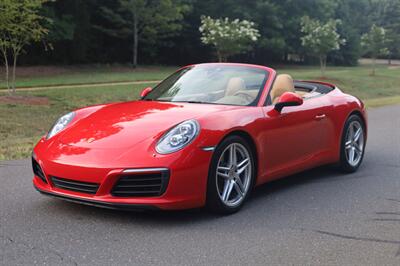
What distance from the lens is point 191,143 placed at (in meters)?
4.65

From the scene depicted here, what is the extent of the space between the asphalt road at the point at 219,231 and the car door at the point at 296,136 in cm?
34

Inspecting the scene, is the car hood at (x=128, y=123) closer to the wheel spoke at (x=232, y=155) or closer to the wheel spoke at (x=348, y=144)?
the wheel spoke at (x=232, y=155)

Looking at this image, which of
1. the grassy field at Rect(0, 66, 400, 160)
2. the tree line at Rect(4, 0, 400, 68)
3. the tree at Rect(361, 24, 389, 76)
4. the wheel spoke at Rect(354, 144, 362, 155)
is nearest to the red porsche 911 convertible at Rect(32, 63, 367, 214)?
the wheel spoke at Rect(354, 144, 362, 155)

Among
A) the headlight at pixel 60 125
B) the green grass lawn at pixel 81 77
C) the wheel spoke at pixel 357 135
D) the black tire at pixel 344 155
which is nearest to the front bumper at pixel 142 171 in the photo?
the headlight at pixel 60 125

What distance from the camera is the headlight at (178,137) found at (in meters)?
4.63

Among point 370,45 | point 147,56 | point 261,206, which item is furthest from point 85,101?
point 147,56

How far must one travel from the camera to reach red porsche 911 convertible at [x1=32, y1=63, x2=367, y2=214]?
4.52 m

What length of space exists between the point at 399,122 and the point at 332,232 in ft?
29.6

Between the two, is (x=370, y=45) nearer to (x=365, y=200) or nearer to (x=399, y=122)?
(x=399, y=122)

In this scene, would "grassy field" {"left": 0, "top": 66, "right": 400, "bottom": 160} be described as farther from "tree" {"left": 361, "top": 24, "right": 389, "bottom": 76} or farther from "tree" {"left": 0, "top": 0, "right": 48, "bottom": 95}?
"tree" {"left": 361, "top": 24, "right": 389, "bottom": 76}

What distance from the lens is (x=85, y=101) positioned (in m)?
19.2

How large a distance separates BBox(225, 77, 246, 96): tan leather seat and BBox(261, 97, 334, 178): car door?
42 centimetres

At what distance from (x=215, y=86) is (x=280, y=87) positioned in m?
0.74

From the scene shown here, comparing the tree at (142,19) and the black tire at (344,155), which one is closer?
the black tire at (344,155)
